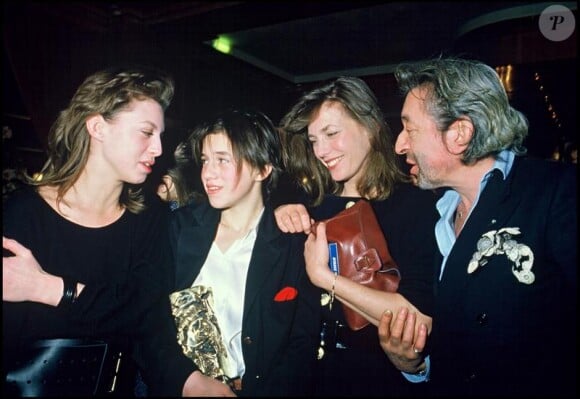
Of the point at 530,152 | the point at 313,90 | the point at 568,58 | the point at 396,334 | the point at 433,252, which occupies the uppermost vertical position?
the point at 568,58

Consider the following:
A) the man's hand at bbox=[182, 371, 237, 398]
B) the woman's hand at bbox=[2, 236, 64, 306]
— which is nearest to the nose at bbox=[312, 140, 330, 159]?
the man's hand at bbox=[182, 371, 237, 398]

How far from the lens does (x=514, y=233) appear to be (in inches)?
56.4

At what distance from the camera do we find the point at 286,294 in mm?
1628

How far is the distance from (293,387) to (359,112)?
1.06 m

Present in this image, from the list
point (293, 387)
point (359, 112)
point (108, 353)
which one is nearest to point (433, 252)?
point (359, 112)

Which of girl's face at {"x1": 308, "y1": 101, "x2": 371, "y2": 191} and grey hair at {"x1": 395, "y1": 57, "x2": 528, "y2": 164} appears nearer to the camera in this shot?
grey hair at {"x1": 395, "y1": 57, "x2": 528, "y2": 164}

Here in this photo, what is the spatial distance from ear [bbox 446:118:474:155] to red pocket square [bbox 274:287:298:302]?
782 millimetres

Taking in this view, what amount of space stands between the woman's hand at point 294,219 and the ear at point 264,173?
15 cm

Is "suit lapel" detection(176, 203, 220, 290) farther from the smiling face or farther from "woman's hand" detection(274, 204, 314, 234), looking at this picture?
the smiling face

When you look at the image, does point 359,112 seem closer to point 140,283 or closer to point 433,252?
point 433,252

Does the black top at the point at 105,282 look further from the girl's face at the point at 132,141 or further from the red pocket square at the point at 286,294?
the red pocket square at the point at 286,294

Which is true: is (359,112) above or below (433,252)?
above

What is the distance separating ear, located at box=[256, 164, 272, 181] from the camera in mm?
1699

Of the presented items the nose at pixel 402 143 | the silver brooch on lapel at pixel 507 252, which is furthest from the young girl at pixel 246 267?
the silver brooch on lapel at pixel 507 252
